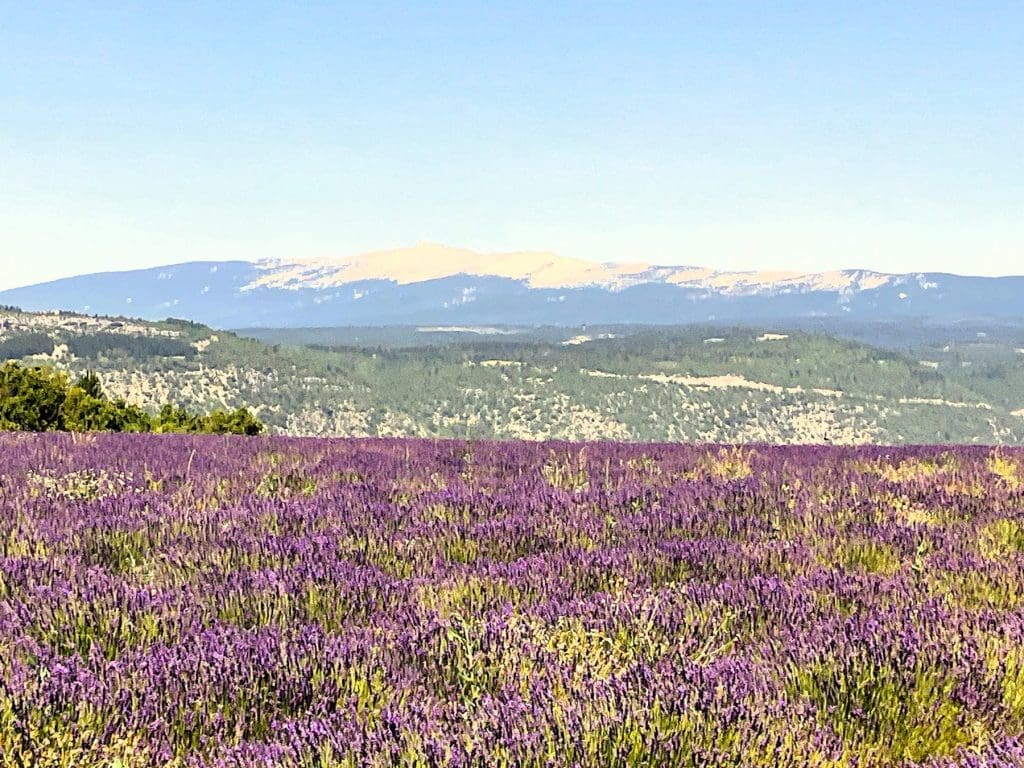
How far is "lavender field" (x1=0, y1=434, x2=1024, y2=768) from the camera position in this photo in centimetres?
210

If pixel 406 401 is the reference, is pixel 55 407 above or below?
above

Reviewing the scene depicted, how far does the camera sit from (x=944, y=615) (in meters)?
3.05

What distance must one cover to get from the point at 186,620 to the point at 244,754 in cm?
110

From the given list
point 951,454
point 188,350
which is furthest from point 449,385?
point 951,454

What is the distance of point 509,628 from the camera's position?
2881mm

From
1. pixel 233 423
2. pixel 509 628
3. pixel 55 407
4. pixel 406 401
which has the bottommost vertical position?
pixel 406 401

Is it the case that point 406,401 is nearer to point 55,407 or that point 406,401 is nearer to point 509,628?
point 55,407

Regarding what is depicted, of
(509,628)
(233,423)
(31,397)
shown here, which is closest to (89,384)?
(233,423)

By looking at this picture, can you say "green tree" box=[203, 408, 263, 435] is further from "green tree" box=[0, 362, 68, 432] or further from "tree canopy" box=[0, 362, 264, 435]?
"green tree" box=[0, 362, 68, 432]

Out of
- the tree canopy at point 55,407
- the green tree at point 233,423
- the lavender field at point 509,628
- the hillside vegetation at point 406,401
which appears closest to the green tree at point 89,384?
the tree canopy at point 55,407

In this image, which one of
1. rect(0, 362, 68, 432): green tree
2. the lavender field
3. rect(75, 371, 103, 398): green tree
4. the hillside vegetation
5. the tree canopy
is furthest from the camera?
the hillside vegetation

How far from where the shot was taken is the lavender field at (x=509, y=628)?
2096mm

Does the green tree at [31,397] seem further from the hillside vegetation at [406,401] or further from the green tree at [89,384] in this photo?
the hillside vegetation at [406,401]

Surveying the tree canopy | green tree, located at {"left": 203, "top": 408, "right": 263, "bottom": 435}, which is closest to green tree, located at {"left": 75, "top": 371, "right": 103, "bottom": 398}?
the tree canopy
